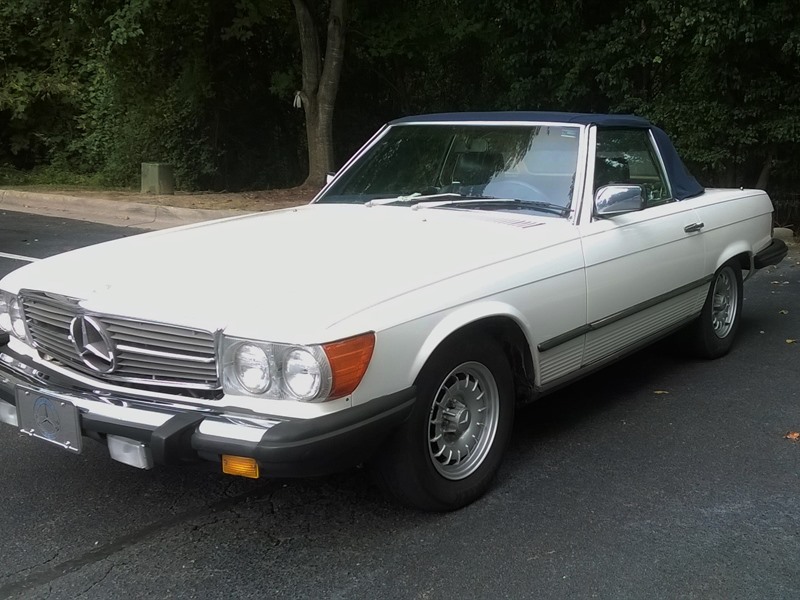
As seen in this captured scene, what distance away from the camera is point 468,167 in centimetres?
464

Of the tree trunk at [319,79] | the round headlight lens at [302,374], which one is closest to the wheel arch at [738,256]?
the round headlight lens at [302,374]

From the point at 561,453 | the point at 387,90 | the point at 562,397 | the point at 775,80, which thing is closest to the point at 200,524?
the point at 561,453

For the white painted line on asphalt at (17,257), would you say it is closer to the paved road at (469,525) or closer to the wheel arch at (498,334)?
the paved road at (469,525)

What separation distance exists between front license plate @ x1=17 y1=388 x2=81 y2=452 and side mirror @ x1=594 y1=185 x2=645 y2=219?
2.60m

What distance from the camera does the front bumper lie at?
9.25 feet

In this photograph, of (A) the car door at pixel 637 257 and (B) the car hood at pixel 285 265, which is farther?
(A) the car door at pixel 637 257

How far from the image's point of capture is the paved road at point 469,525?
118 inches

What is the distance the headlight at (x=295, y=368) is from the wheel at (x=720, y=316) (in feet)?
10.5

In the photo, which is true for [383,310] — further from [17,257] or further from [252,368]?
[17,257]

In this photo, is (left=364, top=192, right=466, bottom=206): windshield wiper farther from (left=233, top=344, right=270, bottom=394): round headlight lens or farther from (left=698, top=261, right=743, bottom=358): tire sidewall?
(left=698, top=261, right=743, bottom=358): tire sidewall

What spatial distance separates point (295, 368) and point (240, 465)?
14.7 inches

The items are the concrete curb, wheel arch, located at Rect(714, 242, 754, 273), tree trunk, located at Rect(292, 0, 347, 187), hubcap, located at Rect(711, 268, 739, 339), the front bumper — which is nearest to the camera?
the front bumper

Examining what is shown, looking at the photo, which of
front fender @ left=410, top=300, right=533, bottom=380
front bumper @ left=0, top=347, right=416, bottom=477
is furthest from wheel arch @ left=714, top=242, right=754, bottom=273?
front bumper @ left=0, top=347, right=416, bottom=477

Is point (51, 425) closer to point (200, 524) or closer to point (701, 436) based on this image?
point (200, 524)
